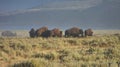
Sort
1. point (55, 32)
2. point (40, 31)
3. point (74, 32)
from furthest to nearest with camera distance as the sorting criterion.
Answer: point (74, 32) < point (55, 32) < point (40, 31)

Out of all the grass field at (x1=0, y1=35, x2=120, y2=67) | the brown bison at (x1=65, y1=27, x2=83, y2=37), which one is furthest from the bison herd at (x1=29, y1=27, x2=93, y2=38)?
the grass field at (x1=0, y1=35, x2=120, y2=67)

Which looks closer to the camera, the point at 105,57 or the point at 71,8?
the point at 105,57

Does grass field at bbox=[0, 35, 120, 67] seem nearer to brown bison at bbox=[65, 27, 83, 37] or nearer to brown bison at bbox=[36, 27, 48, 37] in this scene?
brown bison at bbox=[36, 27, 48, 37]

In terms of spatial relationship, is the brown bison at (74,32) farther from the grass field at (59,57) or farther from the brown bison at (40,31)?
the grass field at (59,57)

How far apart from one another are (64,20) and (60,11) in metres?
11.7

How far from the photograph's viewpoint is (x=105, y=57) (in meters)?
19.8

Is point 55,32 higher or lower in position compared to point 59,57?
higher

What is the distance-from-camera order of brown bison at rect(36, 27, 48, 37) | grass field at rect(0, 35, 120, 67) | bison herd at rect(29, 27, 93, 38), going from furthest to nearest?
brown bison at rect(36, 27, 48, 37)
bison herd at rect(29, 27, 93, 38)
grass field at rect(0, 35, 120, 67)

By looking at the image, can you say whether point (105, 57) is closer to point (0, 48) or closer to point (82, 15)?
Answer: point (0, 48)

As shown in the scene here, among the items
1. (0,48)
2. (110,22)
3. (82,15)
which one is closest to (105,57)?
(0,48)

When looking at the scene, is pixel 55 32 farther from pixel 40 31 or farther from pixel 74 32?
pixel 74 32

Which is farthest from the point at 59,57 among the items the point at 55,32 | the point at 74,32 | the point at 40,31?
the point at 74,32

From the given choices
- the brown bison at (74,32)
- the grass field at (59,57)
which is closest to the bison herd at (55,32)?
the brown bison at (74,32)

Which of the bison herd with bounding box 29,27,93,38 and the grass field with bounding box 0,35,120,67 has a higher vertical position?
the bison herd with bounding box 29,27,93,38
